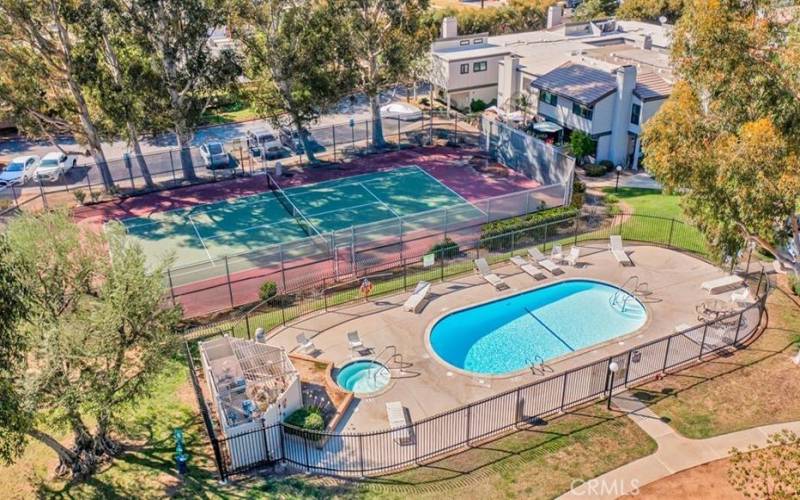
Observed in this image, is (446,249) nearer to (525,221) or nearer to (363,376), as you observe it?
(525,221)

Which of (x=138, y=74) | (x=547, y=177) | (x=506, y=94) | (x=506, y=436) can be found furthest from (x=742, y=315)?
(x=138, y=74)

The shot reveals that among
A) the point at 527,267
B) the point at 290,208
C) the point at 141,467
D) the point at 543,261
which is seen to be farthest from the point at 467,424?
the point at 290,208

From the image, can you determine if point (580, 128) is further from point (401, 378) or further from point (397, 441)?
point (397, 441)

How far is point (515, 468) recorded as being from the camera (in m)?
19.2

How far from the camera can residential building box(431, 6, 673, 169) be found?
138 feet

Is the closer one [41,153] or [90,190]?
[90,190]

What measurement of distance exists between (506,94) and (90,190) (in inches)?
1211

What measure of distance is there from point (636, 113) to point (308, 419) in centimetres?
3089

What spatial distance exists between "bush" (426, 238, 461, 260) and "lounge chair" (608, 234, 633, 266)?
24.6ft

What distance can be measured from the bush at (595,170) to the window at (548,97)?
21.5ft

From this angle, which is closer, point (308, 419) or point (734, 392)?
point (308, 419)

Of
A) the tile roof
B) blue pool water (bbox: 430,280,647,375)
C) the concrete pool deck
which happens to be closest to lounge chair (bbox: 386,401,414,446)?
the concrete pool deck

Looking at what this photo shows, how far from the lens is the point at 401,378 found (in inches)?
928

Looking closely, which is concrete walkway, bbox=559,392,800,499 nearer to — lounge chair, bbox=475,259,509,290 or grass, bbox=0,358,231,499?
lounge chair, bbox=475,259,509,290
